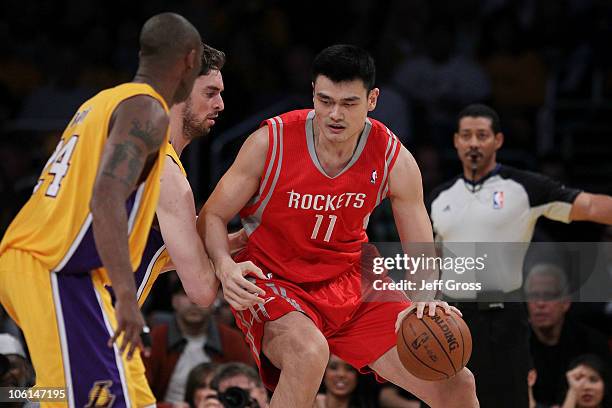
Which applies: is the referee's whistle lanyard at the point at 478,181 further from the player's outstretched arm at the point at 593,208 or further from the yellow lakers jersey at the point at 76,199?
the yellow lakers jersey at the point at 76,199

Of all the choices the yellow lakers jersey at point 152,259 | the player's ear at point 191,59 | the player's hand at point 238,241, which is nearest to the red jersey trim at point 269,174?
the player's hand at point 238,241

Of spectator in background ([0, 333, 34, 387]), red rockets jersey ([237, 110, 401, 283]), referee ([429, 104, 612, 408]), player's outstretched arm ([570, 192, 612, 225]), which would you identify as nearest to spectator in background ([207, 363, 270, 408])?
spectator in background ([0, 333, 34, 387])

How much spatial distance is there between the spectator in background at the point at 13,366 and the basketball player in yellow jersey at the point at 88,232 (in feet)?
6.02

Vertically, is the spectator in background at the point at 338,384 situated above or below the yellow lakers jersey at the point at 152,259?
below

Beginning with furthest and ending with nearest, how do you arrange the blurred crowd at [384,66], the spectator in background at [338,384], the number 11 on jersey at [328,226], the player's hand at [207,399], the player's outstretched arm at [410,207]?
1. the blurred crowd at [384,66]
2. the spectator in background at [338,384]
3. the player's hand at [207,399]
4. the player's outstretched arm at [410,207]
5. the number 11 on jersey at [328,226]

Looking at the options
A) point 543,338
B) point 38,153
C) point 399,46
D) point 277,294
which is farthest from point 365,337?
point 399,46

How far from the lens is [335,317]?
17.4 feet

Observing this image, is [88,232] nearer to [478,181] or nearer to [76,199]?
[76,199]

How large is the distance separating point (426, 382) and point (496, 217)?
2.00 meters

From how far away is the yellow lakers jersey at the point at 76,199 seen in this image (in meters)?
4.11

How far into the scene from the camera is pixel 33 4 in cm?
1125

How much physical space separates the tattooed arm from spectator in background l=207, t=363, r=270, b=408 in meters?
2.73

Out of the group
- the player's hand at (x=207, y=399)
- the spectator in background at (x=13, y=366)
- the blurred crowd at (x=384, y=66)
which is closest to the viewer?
the spectator in background at (x=13, y=366)

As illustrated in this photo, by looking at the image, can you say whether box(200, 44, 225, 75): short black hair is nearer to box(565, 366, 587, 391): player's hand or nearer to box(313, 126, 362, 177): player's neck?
box(313, 126, 362, 177): player's neck
